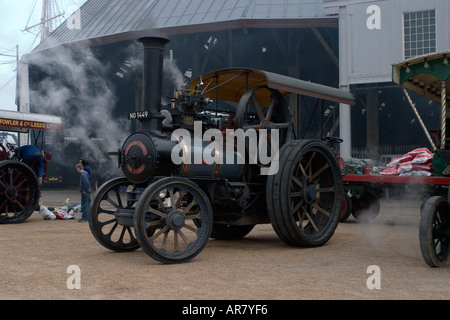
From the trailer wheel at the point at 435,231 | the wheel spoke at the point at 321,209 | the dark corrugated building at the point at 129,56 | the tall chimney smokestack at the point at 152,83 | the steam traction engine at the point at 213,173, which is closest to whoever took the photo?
the trailer wheel at the point at 435,231

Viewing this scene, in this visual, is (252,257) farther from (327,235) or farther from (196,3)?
(196,3)

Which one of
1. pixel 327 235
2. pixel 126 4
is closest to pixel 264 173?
pixel 327 235

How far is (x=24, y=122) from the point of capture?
10867 millimetres

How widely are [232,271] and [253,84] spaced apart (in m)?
3.29

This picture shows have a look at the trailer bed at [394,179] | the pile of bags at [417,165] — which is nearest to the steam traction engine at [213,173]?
the trailer bed at [394,179]

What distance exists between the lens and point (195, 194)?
18.7ft

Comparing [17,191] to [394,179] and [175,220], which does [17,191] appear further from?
[394,179]

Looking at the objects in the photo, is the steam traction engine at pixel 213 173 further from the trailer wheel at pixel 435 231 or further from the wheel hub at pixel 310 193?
the trailer wheel at pixel 435 231

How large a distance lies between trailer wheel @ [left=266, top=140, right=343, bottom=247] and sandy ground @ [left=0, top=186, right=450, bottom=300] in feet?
0.81

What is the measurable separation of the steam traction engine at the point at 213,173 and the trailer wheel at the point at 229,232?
30 millimetres

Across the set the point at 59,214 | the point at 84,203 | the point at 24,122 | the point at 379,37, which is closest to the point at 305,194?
the point at 84,203

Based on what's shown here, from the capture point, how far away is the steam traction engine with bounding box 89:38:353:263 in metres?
5.68

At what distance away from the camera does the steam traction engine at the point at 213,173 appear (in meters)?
5.68

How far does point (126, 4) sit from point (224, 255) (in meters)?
19.3
